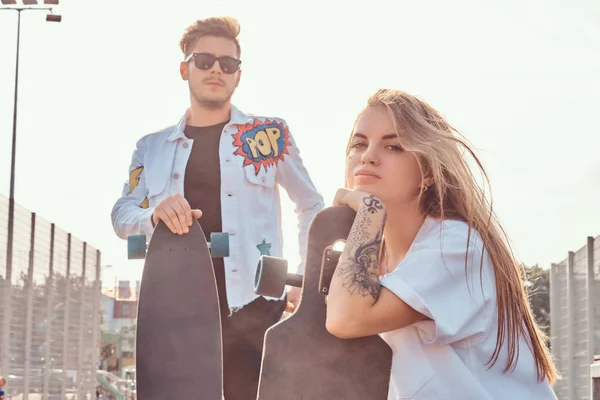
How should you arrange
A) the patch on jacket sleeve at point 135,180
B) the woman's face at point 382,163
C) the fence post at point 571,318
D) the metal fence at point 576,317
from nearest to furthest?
the woman's face at point 382,163 < the patch on jacket sleeve at point 135,180 < the metal fence at point 576,317 < the fence post at point 571,318

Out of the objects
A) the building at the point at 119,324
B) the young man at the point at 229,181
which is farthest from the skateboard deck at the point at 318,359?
the building at the point at 119,324

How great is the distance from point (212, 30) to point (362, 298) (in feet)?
7.48

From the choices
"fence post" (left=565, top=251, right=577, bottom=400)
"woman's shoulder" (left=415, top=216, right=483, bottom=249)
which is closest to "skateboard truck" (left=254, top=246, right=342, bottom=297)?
"woman's shoulder" (left=415, top=216, right=483, bottom=249)

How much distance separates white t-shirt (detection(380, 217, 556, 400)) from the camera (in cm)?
263

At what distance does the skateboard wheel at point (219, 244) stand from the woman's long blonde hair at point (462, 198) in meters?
1.14

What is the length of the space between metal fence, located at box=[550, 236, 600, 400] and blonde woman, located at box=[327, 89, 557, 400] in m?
6.50

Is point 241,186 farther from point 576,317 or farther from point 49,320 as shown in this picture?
point 49,320

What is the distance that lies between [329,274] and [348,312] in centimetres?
21

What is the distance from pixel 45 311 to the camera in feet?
42.4

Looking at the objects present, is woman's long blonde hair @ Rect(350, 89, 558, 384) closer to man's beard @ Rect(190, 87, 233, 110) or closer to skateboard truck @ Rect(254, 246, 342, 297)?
skateboard truck @ Rect(254, 246, 342, 297)

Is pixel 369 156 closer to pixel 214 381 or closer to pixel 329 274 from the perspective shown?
pixel 329 274

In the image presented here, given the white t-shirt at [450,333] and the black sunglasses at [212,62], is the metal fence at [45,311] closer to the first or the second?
the black sunglasses at [212,62]

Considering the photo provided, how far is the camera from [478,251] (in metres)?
2.80

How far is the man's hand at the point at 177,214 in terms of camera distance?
3787 millimetres
